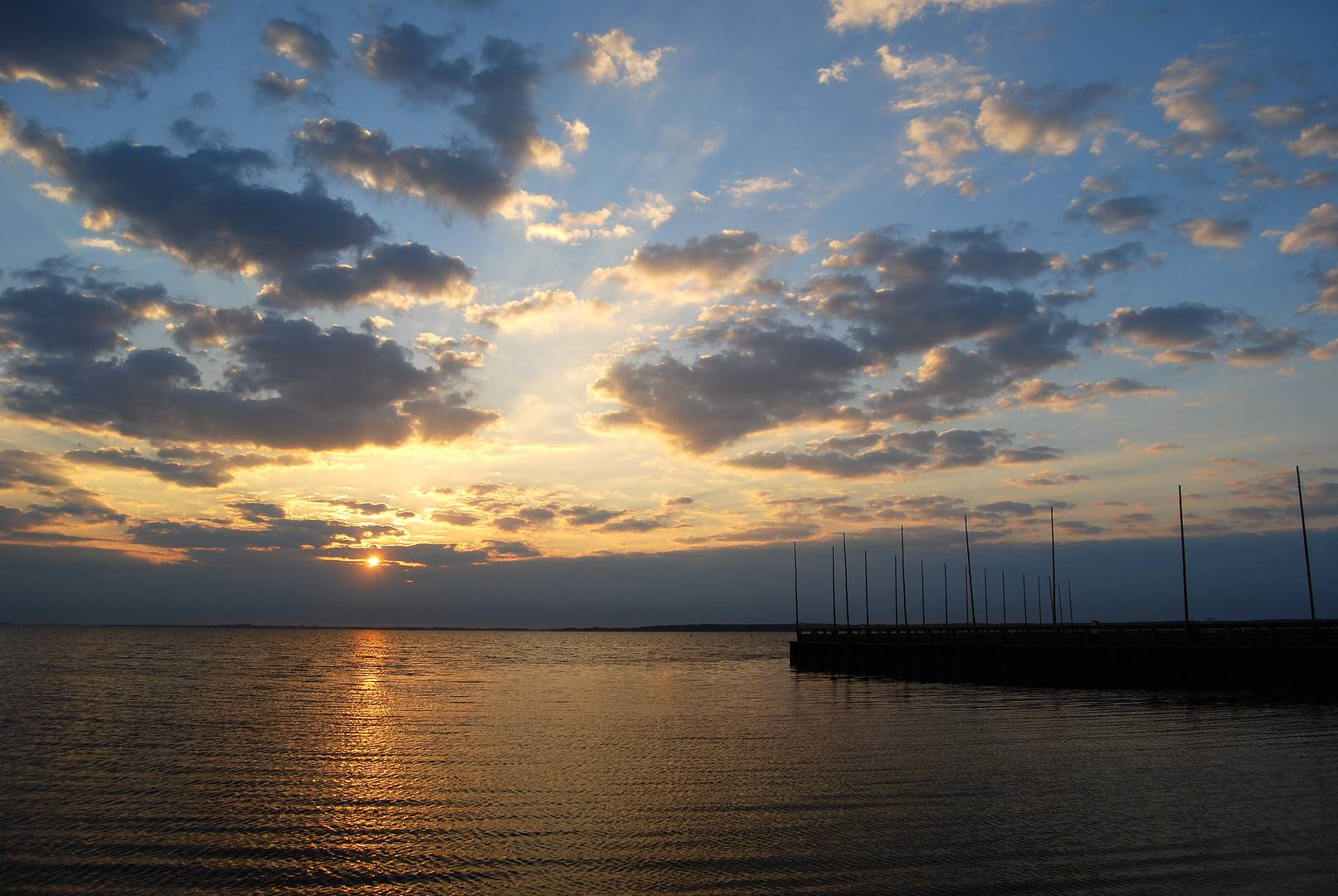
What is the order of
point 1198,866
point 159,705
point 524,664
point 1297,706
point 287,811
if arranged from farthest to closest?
point 524,664 → point 159,705 → point 1297,706 → point 287,811 → point 1198,866

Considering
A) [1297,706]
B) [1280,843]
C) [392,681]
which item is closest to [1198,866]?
[1280,843]

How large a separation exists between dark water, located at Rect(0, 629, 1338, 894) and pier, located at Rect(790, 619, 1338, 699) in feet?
17.4

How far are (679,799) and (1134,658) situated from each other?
40612 mm

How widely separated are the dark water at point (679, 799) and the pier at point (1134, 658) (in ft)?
17.4

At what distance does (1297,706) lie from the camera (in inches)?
1550

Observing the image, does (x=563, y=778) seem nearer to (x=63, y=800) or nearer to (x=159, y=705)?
(x=63, y=800)

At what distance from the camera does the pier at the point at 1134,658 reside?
45.5 m

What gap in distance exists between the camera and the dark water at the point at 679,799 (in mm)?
14969

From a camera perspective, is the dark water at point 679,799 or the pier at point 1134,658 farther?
the pier at point 1134,658

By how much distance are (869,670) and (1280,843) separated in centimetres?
5740

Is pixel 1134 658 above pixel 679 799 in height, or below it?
above

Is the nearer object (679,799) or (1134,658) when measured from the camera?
(679,799)

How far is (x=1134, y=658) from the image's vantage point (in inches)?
2057

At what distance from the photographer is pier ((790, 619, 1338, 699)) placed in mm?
45469
